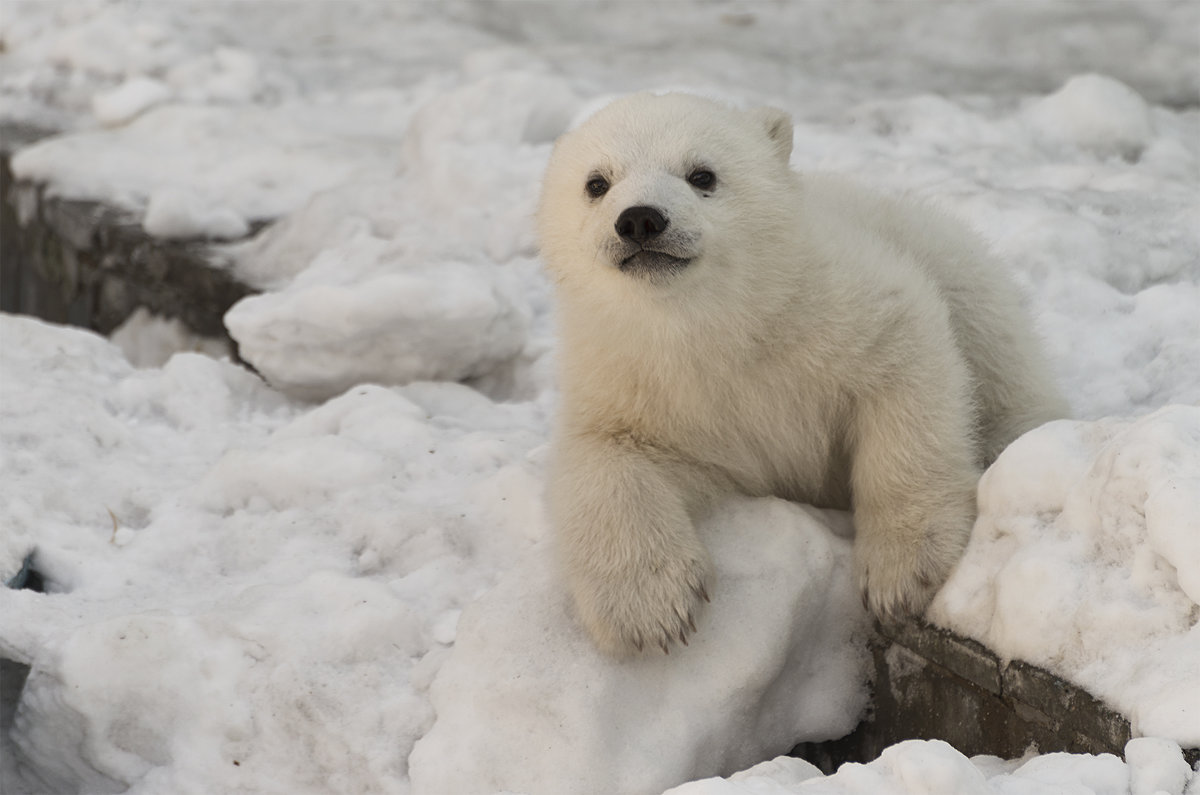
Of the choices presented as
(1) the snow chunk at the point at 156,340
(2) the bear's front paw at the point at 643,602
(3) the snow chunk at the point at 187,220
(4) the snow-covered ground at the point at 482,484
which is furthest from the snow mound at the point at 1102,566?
(3) the snow chunk at the point at 187,220

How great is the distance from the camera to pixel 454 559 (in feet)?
11.2

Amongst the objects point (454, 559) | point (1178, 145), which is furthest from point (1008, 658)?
point (1178, 145)

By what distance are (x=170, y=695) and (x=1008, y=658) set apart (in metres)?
1.80

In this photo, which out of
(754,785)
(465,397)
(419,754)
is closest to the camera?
(754,785)

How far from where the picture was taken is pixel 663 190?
3.06 meters

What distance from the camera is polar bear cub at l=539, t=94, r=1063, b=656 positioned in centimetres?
299

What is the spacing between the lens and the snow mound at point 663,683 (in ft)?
9.12

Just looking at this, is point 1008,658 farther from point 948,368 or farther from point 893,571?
point 948,368

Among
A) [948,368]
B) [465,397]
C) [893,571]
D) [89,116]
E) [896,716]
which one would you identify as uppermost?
[948,368]

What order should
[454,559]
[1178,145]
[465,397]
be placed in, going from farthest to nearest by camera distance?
[1178,145]
[465,397]
[454,559]

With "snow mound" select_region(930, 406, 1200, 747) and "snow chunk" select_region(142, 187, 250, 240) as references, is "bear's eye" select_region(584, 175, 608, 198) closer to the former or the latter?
"snow mound" select_region(930, 406, 1200, 747)

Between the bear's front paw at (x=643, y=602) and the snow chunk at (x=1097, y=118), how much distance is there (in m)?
3.60

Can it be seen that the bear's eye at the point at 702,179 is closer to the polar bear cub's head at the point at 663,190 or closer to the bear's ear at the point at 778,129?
the polar bear cub's head at the point at 663,190

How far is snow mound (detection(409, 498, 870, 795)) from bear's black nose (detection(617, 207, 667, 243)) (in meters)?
0.73
